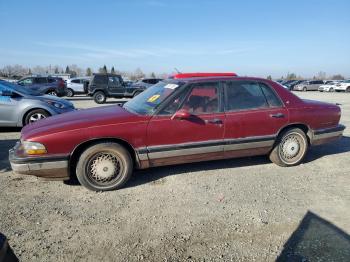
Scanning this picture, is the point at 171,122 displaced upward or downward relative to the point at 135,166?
upward

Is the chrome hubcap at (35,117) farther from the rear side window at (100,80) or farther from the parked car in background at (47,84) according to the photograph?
the parked car in background at (47,84)

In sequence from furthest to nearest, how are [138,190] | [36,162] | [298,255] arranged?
[138,190]
[36,162]
[298,255]

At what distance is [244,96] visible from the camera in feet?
16.3

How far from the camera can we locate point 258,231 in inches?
129

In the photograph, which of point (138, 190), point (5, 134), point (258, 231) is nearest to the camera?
point (258, 231)

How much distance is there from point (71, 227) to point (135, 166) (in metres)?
1.38

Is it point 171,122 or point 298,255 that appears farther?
point 171,122

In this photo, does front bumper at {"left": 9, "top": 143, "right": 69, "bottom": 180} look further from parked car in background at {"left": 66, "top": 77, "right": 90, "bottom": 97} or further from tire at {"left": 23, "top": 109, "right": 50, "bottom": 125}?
parked car in background at {"left": 66, "top": 77, "right": 90, "bottom": 97}

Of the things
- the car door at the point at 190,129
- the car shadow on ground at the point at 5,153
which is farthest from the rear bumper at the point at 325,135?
the car shadow on ground at the point at 5,153

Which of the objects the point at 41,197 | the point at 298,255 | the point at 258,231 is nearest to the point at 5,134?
the point at 41,197

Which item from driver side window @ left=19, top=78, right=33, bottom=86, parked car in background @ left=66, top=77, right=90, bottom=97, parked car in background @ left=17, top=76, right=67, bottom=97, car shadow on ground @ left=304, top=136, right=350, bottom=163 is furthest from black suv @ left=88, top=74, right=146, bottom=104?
car shadow on ground @ left=304, top=136, right=350, bottom=163

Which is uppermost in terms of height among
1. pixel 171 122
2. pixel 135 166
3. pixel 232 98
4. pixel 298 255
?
pixel 232 98

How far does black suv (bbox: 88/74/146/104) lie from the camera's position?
18.9 meters

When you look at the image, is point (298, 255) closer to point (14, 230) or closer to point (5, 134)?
point (14, 230)
